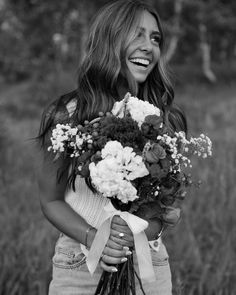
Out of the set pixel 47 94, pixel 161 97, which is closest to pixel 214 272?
pixel 161 97

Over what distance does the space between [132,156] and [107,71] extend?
0.61 meters

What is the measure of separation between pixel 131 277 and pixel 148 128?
530 millimetres

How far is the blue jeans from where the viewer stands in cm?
181

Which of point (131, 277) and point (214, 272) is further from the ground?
point (131, 277)

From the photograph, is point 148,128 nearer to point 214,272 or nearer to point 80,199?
point 80,199

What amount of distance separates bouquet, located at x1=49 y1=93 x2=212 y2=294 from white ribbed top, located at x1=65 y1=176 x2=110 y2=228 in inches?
9.6

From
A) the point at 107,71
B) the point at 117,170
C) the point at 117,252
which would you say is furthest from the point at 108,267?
the point at 107,71

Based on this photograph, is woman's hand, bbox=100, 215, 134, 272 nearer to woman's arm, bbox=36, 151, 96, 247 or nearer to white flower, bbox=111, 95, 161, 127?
woman's arm, bbox=36, 151, 96, 247

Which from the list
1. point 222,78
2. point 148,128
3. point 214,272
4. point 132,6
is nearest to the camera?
point 148,128

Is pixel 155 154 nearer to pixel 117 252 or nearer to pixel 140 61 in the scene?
pixel 117 252

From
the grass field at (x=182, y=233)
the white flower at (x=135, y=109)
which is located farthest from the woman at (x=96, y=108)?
the grass field at (x=182, y=233)

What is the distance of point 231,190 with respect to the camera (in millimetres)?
4238

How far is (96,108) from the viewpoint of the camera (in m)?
1.88

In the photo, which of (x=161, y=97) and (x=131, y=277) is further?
(x=161, y=97)
